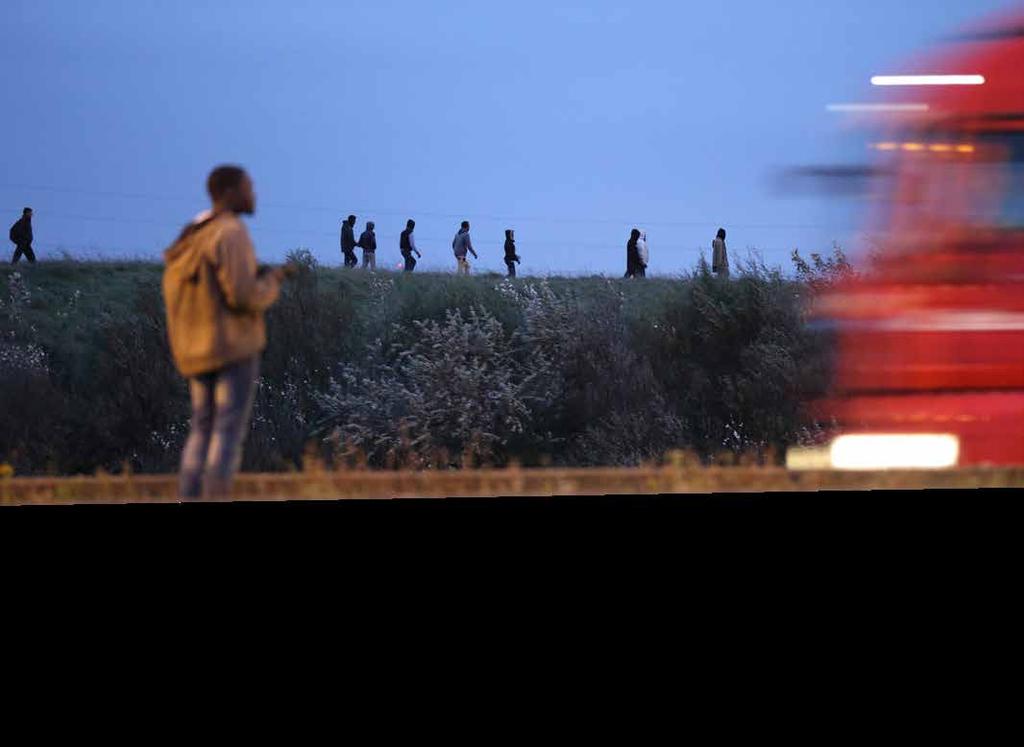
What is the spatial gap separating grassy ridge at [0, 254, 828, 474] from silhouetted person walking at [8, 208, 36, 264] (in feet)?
0.56

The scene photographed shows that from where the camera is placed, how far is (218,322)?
6754 mm

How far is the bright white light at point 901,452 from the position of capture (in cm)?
764

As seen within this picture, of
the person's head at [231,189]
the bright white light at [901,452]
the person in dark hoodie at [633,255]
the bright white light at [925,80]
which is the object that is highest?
the bright white light at [925,80]

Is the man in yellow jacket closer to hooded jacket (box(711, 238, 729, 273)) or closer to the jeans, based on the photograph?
the jeans

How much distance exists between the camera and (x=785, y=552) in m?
7.57

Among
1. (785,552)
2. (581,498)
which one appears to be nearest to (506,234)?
(581,498)

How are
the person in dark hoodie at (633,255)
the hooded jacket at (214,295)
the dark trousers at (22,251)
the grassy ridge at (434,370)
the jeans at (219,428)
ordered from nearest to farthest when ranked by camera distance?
the hooded jacket at (214,295) → the jeans at (219,428) → the dark trousers at (22,251) → the grassy ridge at (434,370) → the person in dark hoodie at (633,255)

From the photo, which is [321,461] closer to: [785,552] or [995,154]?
[785,552]

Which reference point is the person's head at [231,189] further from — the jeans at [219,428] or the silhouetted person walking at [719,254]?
the silhouetted person walking at [719,254]

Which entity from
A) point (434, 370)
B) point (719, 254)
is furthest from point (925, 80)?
point (434, 370)

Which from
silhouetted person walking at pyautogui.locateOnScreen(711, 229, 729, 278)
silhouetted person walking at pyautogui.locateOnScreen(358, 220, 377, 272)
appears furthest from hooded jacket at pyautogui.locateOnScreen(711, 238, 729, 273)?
silhouetted person walking at pyautogui.locateOnScreen(358, 220, 377, 272)

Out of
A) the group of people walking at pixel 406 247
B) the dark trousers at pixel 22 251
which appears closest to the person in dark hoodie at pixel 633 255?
the group of people walking at pixel 406 247

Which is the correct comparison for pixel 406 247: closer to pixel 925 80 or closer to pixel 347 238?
pixel 347 238

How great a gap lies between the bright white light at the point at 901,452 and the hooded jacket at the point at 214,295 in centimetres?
218
